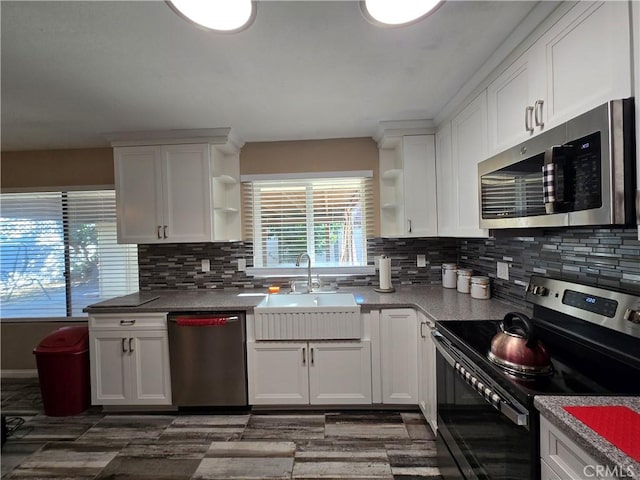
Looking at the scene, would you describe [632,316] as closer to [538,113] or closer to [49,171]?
[538,113]

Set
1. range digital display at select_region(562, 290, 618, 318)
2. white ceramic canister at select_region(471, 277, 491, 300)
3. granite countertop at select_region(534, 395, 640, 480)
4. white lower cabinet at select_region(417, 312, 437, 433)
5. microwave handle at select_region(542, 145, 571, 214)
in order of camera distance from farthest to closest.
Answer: white ceramic canister at select_region(471, 277, 491, 300) → white lower cabinet at select_region(417, 312, 437, 433) → range digital display at select_region(562, 290, 618, 318) → microwave handle at select_region(542, 145, 571, 214) → granite countertop at select_region(534, 395, 640, 480)

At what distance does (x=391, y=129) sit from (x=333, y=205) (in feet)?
2.87

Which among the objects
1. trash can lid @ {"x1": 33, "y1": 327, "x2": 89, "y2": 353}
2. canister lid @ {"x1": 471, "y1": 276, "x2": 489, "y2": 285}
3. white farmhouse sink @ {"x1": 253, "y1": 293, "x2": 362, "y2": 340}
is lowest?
trash can lid @ {"x1": 33, "y1": 327, "x2": 89, "y2": 353}

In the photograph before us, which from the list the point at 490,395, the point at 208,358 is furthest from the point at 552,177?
the point at 208,358

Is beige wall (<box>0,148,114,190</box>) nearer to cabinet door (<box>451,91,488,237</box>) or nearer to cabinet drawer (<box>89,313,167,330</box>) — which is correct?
cabinet drawer (<box>89,313,167,330</box>)

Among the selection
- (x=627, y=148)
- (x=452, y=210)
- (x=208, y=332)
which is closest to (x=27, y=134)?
(x=208, y=332)

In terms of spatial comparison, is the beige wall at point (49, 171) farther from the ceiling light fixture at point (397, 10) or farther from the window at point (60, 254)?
the ceiling light fixture at point (397, 10)

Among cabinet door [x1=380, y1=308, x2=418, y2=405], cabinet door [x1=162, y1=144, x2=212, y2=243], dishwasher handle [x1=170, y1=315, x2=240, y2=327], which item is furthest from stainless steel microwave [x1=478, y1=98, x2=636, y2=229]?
cabinet door [x1=162, y1=144, x2=212, y2=243]

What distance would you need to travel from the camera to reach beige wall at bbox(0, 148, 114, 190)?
2.88 meters

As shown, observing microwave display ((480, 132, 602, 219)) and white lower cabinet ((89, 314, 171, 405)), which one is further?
white lower cabinet ((89, 314, 171, 405))

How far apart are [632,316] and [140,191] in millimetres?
3186

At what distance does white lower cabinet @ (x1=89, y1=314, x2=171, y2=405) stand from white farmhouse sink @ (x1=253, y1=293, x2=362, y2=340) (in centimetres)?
79

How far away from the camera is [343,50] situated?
1449mm

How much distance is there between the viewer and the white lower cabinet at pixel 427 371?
5.88 ft
